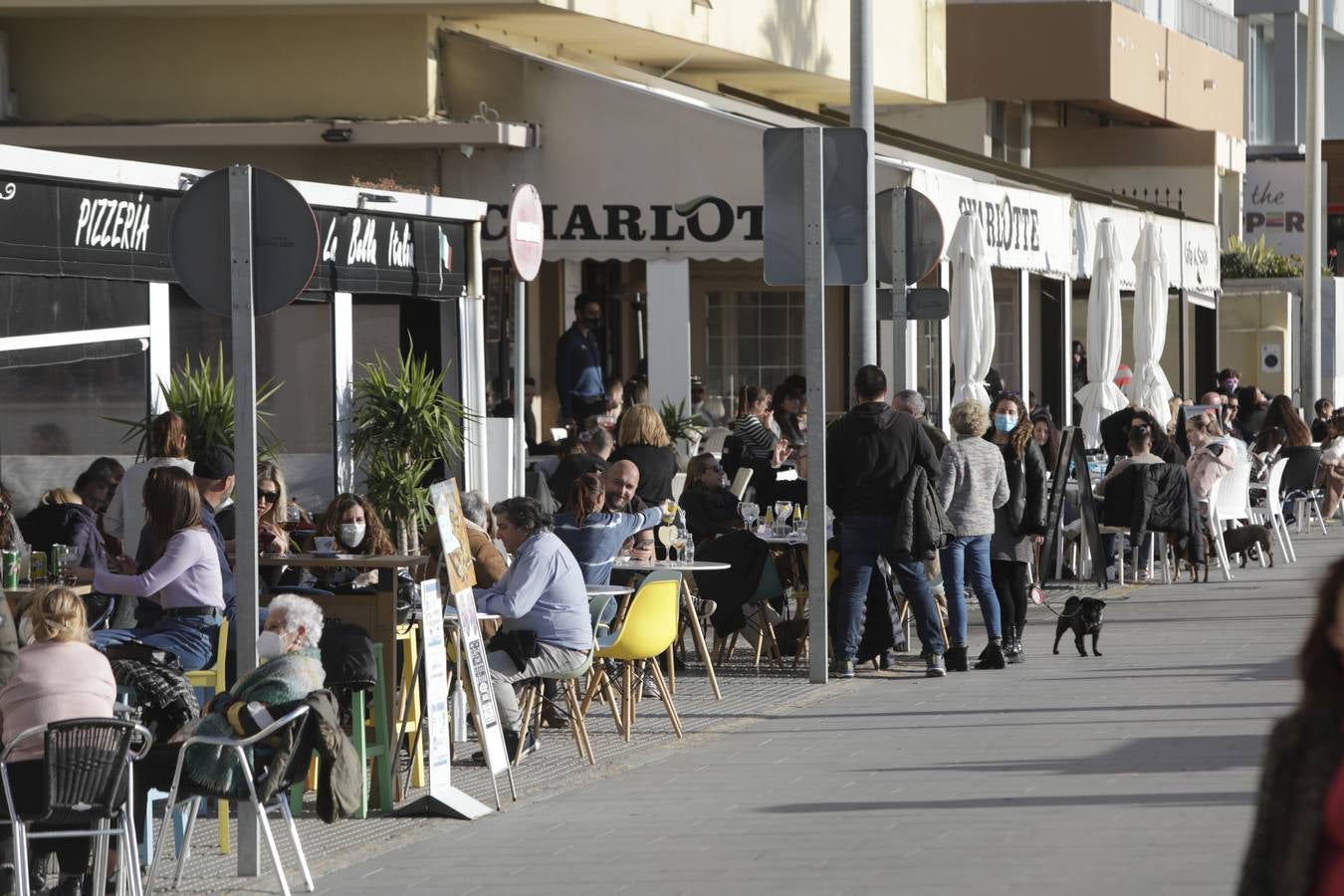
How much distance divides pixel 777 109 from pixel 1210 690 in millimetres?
14056

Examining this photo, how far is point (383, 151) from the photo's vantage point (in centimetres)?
2167

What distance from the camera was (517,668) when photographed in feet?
34.8

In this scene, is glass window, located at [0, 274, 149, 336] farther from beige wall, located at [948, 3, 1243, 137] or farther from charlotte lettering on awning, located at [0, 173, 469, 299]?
beige wall, located at [948, 3, 1243, 137]

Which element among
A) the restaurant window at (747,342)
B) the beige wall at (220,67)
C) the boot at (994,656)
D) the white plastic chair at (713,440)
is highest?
the beige wall at (220,67)

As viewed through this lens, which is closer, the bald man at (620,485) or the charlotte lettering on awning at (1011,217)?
the bald man at (620,485)

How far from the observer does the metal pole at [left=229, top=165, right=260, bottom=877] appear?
8.18 m

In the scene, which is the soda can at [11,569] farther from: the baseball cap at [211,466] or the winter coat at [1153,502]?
the winter coat at [1153,502]

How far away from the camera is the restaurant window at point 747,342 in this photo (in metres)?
30.9

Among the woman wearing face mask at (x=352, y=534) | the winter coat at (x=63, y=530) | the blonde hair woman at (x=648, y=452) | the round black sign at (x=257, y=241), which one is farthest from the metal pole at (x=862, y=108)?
the round black sign at (x=257, y=241)

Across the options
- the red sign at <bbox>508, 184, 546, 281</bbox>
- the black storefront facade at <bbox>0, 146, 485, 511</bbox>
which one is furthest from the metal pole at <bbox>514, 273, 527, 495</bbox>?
the black storefront facade at <bbox>0, 146, 485, 511</bbox>

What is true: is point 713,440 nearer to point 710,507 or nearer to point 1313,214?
point 710,507

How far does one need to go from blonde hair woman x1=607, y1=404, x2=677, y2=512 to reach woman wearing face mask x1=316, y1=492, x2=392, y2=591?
4.26m

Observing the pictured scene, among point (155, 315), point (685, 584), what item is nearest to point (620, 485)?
point (685, 584)

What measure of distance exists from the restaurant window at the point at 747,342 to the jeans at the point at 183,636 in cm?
2140
